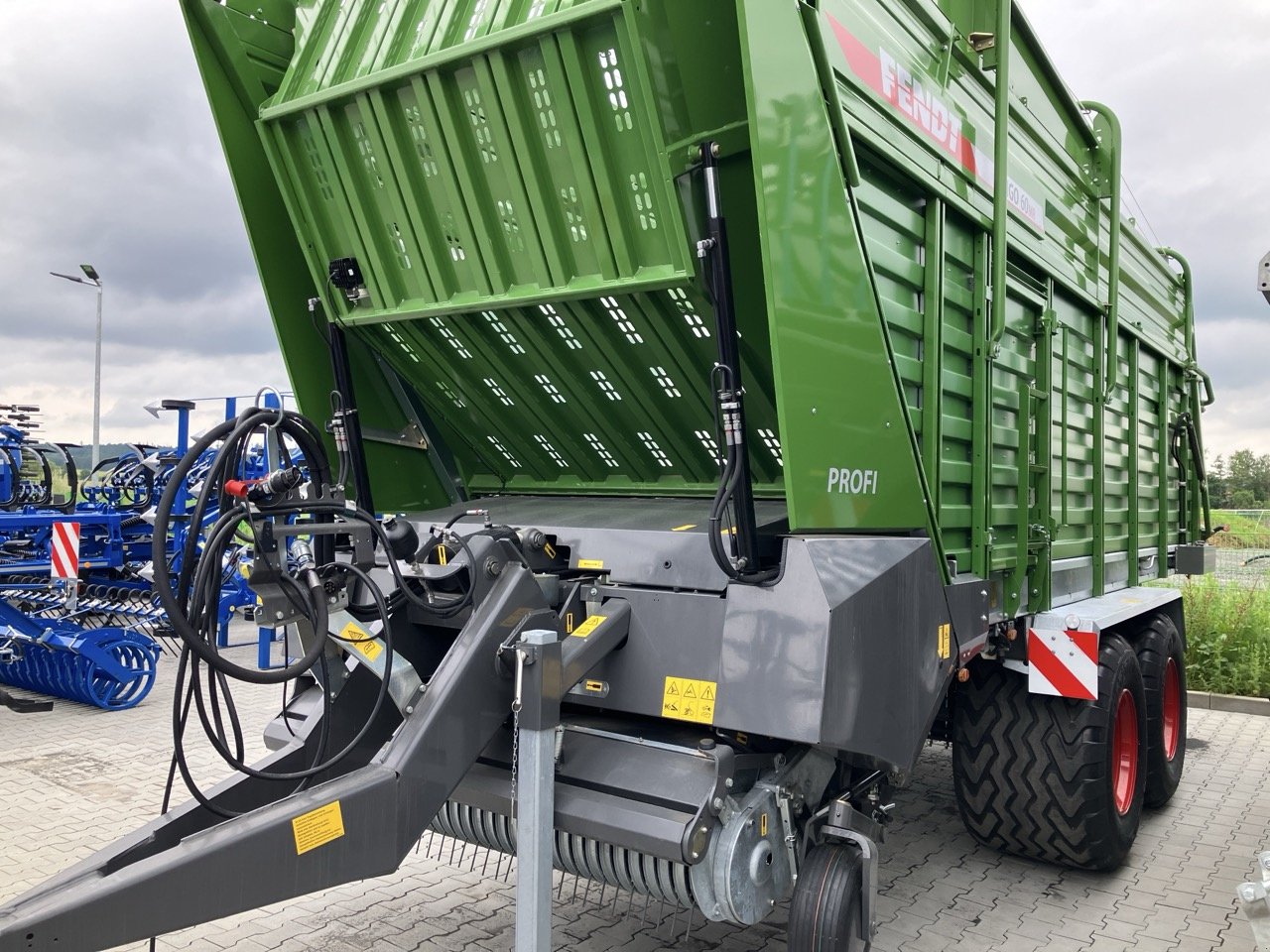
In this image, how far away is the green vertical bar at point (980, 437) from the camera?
3.54m

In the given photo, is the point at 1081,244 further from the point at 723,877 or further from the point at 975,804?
the point at 723,877

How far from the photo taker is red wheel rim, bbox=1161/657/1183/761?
545 cm

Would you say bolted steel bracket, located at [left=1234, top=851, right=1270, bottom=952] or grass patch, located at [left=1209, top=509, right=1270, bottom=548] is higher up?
grass patch, located at [left=1209, top=509, right=1270, bottom=548]

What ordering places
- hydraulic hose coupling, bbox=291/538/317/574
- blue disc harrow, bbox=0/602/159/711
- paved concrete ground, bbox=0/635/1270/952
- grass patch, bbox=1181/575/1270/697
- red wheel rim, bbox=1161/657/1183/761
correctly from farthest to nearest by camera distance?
1. grass patch, bbox=1181/575/1270/697
2. blue disc harrow, bbox=0/602/159/711
3. red wheel rim, bbox=1161/657/1183/761
4. paved concrete ground, bbox=0/635/1270/952
5. hydraulic hose coupling, bbox=291/538/317/574

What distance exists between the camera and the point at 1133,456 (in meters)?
5.49

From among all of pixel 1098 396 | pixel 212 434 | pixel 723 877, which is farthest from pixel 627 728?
pixel 1098 396

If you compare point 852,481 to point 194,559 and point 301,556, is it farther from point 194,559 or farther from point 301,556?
point 194,559

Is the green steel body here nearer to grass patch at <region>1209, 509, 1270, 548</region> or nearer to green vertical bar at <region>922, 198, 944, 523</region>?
green vertical bar at <region>922, 198, 944, 523</region>

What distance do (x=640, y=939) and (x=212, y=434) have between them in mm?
2211

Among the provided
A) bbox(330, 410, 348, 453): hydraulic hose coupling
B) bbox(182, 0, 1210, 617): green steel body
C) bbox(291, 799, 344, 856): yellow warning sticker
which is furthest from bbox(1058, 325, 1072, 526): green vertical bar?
bbox(291, 799, 344, 856): yellow warning sticker

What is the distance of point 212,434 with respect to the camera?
98.1 inches

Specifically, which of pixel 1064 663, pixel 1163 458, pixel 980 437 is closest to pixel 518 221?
pixel 980 437

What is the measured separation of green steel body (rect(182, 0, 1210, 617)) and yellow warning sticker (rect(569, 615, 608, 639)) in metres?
0.63

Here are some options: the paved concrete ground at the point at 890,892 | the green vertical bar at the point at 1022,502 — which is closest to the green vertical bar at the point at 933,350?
the green vertical bar at the point at 1022,502
